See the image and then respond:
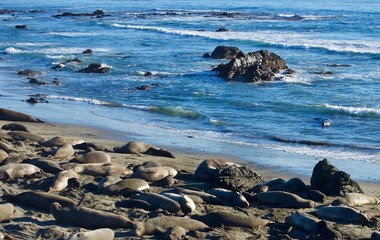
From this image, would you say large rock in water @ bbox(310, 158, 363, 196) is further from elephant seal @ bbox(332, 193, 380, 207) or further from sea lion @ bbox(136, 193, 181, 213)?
sea lion @ bbox(136, 193, 181, 213)

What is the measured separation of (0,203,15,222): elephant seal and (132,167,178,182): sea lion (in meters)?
2.56

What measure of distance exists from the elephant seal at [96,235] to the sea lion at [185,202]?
137 centimetres

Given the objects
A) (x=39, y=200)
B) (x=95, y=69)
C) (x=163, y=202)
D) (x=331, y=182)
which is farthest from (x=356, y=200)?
(x=95, y=69)

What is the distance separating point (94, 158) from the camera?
1112 centimetres

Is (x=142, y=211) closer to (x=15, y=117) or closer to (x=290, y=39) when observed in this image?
(x=15, y=117)

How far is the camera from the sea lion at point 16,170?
9.84 m

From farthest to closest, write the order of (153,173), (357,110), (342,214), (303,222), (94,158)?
1. (357,110)
2. (94,158)
3. (153,173)
4. (342,214)
5. (303,222)

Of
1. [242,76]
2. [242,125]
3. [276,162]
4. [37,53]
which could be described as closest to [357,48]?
[242,76]

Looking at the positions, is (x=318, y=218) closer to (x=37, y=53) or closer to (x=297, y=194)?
(x=297, y=194)

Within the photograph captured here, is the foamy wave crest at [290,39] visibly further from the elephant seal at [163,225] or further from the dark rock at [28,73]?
the elephant seal at [163,225]

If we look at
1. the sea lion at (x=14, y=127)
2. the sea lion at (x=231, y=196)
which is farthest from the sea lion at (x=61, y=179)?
the sea lion at (x=14, y=127)

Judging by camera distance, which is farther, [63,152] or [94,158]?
[63,152]

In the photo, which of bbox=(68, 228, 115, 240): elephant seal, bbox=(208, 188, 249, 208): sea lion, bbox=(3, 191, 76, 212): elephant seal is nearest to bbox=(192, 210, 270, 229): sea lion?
bbox=(208, 188, 249, 208): sea lion

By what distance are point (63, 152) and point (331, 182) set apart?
4.35 m
